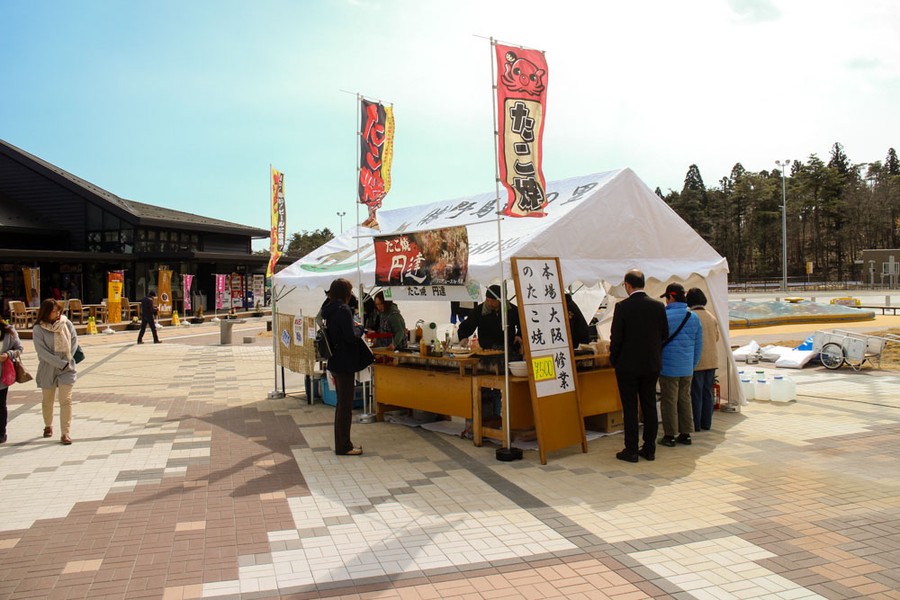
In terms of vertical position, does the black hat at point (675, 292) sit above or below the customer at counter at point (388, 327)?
above

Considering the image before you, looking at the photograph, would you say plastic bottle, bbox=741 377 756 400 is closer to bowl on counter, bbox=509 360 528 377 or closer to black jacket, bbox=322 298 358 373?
bowl on counter, bbox=509 360 528 377

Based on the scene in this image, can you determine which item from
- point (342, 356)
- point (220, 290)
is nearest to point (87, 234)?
point (220, 290)

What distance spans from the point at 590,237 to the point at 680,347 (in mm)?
1686

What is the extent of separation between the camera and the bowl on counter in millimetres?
6602

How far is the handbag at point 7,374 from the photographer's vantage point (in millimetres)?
7234

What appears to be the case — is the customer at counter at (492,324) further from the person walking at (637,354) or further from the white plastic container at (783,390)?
the white plastic container at (783,390)

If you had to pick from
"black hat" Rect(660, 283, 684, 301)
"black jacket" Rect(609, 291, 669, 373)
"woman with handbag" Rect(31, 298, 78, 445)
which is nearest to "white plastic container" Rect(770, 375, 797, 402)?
"black hat" Rect(660, 283, 684, 301)

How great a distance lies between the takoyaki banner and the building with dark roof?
25.5 meters

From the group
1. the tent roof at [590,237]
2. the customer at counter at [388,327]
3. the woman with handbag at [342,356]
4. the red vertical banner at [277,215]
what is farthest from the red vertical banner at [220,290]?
the woman with handbag at [342,356]

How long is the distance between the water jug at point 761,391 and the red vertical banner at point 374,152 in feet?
20.4

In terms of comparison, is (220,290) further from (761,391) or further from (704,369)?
(704,369)

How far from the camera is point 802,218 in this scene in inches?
2594

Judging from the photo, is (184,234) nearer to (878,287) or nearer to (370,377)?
(370,377)

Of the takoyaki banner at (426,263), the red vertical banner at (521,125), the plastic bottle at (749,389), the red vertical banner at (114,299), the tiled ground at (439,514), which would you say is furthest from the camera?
the red vertical banner at (114,299)
